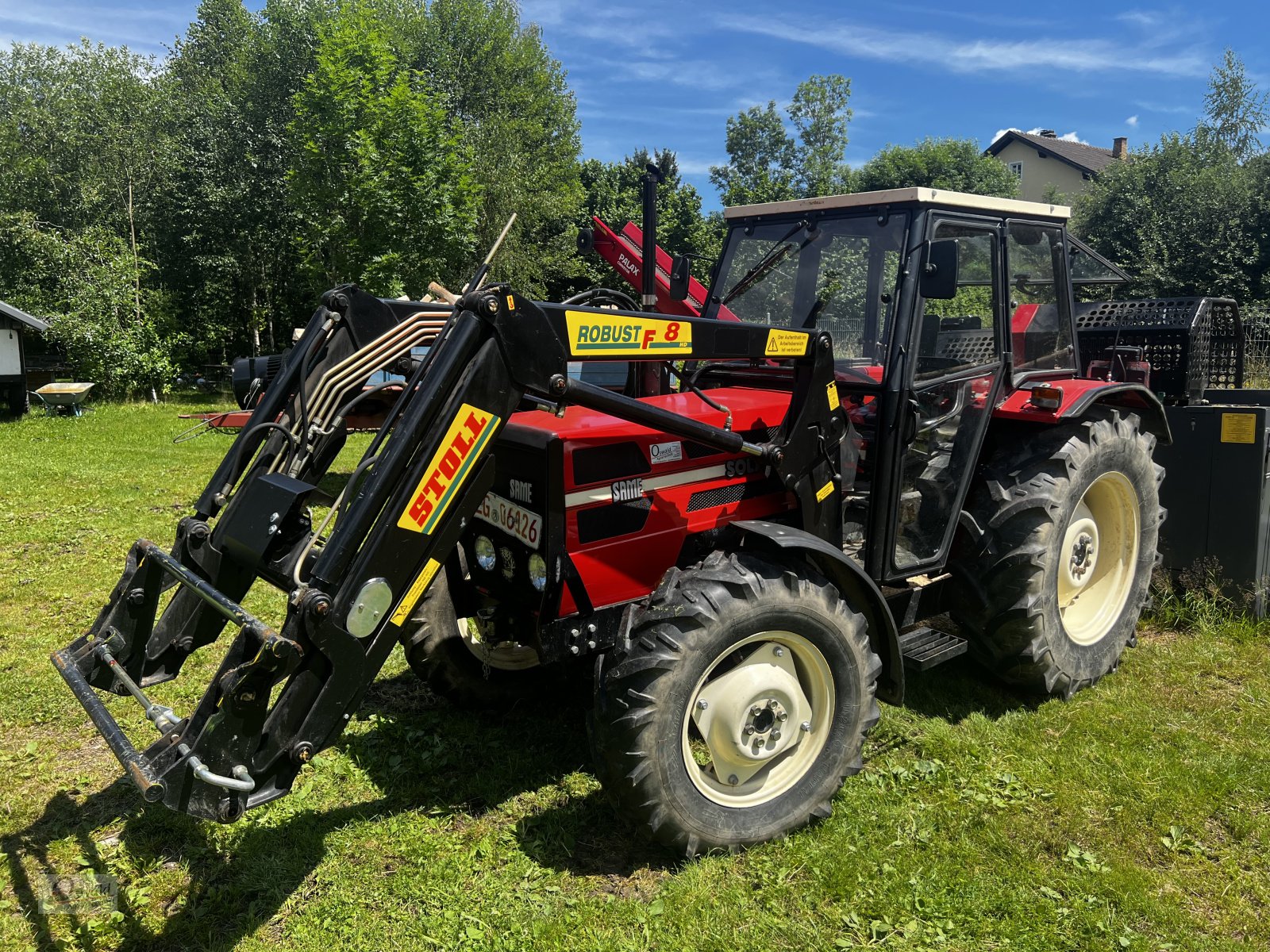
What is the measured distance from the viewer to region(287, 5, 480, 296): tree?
1571cm

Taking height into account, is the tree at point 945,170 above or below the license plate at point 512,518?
above

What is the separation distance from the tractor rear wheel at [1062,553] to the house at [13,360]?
19607mm

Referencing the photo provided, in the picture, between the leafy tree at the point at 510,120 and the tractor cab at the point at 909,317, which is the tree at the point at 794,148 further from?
the tractor cab at the point at 909,317

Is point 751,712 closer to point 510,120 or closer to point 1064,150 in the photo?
point 510,120

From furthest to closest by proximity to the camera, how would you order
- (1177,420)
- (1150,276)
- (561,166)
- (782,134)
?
(782,134), (561,166), (1150,276), (1177,420)

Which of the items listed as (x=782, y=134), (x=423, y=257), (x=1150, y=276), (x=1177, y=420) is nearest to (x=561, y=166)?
(x=423, y=257)

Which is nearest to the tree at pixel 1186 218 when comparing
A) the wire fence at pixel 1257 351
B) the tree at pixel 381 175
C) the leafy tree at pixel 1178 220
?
the leafy tree at pixel 1178 220

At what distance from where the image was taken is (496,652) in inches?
159

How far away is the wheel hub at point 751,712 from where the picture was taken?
3.16m

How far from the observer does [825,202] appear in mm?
4223

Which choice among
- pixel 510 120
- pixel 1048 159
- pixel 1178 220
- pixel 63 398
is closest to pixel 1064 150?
pixel 1048 159

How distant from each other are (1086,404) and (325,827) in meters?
3.94

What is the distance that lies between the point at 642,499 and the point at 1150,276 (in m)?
27.1

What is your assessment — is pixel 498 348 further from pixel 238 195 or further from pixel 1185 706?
pixel 238 195
